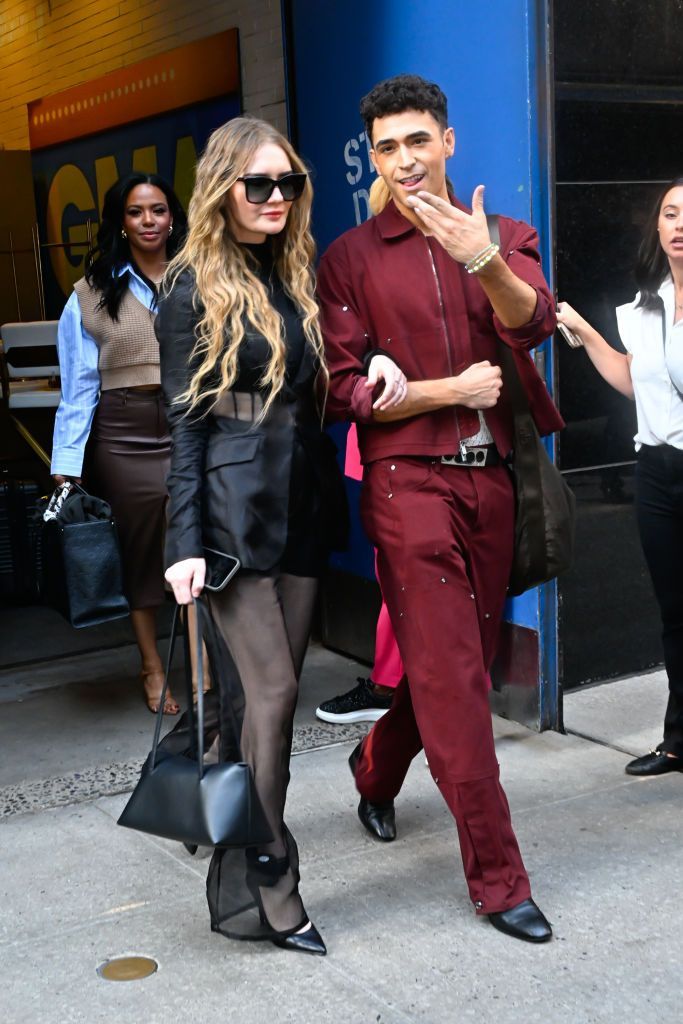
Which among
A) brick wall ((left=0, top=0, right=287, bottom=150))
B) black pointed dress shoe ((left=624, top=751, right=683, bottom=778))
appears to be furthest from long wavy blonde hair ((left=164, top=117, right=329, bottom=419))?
brick wall ((left=0, top=0, right=287, bottom=150))

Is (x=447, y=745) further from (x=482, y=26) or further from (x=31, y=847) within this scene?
(x=482, y=26)

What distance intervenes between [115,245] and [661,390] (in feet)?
7.31

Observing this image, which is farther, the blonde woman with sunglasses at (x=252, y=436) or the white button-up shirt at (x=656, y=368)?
the white button-up shirt at (x=656, y=368)

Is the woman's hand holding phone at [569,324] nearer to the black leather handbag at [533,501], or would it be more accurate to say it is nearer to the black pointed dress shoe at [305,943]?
the black leather handbag at [533,501]

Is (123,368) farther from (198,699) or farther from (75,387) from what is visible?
(198,699)

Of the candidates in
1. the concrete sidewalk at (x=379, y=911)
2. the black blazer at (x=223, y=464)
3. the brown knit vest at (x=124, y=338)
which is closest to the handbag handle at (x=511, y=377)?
the black blazer at (x=223, y=464)

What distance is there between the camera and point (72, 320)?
17.3 ft

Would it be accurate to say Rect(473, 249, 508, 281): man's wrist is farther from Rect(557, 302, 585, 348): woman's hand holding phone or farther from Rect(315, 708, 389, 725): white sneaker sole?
Rect(315, 708, 389, 725): white sneaker sole

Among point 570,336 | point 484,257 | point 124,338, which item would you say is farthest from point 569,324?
point 124,338

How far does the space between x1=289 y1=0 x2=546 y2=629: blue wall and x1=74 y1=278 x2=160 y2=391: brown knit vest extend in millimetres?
1058

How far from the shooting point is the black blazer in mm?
3357

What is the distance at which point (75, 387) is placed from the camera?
5.28 meters

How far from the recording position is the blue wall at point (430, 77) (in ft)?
15.5

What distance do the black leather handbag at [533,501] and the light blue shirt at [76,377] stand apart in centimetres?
211
